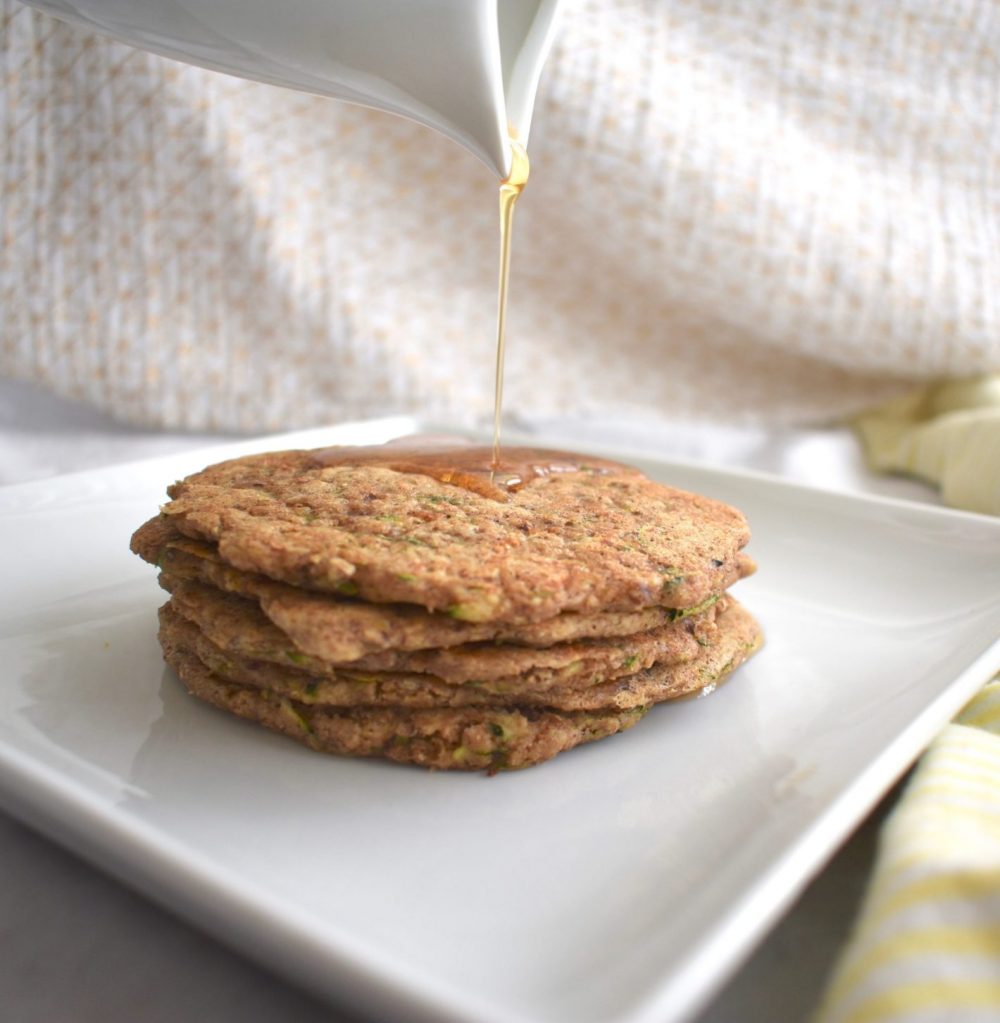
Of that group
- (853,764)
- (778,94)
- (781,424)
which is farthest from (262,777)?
(778,94)

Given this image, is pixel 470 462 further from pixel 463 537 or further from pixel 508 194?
pixel 508 194

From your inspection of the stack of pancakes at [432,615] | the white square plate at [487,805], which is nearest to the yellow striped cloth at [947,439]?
the white square plate at [487,805]

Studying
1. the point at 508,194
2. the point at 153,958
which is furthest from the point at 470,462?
the point at 153,958

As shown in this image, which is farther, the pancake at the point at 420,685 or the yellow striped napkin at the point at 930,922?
the pancake at the point at 420,685

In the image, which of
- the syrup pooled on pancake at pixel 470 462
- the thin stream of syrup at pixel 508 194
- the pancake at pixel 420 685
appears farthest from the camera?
the syrup pooled on pancake at pixel 470 462

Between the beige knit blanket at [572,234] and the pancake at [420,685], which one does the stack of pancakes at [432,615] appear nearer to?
the pancake at [420,685]

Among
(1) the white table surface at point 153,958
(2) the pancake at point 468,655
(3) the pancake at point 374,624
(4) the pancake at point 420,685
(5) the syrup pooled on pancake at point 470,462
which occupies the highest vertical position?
(5) the syrup pooled on pancake at point 470,462

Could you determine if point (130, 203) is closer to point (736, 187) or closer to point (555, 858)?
point (736, 187)

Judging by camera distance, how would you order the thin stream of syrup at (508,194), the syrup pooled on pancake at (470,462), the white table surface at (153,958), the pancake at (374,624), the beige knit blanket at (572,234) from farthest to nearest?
the beige knit blanket at (572,234), the syrup pooled on pancake at (470,462), the thin stream of syrup at (508,194), the pancake at (374,624), the white table surface at (153,958)

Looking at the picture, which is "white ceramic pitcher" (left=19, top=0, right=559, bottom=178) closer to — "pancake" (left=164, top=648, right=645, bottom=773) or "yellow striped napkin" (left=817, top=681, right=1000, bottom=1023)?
"pancake" (left=164, top=648, right=645, bottom=773)
